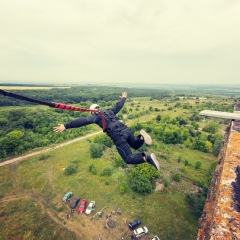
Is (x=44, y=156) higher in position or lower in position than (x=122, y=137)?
lower

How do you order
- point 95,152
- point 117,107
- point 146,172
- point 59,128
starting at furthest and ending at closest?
point 95,152, point 146,172, point 117,107, point 59,128

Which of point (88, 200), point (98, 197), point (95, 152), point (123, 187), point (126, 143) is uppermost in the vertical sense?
point (126, 143)

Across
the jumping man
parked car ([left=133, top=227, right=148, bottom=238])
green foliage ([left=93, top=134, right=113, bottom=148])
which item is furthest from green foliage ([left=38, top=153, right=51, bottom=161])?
the jumping man

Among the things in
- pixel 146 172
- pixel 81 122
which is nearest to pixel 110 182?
pixel 146 172

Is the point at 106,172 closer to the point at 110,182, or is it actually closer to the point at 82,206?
the point at 110,182

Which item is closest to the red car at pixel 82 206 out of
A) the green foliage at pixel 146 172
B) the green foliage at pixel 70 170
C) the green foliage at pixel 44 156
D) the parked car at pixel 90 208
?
the parked car at pixel 90 208

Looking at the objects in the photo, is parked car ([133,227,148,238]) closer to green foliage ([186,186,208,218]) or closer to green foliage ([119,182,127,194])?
green foliage ([119,182,127,194])
